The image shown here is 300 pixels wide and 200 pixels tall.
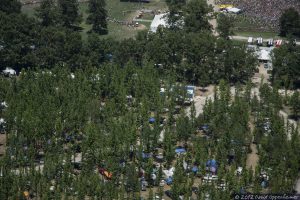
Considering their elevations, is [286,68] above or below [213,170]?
above

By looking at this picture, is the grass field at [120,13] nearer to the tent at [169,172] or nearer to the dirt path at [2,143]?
the dirt path at [2,143]

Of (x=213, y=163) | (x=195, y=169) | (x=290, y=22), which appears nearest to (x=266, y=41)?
(x=290, y=22)

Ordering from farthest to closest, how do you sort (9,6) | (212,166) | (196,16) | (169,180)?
(9,6) < (196,16) < (212,166) < (169,180)

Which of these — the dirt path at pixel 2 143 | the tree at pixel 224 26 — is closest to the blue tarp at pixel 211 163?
the dirt path at pixel 2 143

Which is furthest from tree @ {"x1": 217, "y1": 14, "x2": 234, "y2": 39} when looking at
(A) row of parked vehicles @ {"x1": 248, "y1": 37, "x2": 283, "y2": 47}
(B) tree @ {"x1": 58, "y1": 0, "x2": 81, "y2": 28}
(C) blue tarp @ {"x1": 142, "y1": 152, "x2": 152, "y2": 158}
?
(C) blue tarp @ {"x1": 142, "y1": 152, "x2": 152, "y2": 158}

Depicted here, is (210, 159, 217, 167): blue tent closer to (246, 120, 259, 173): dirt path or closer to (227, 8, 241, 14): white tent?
(246, 120, 259, 173): dirt path

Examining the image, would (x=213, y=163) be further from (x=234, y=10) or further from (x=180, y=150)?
(x=234, y=10)
